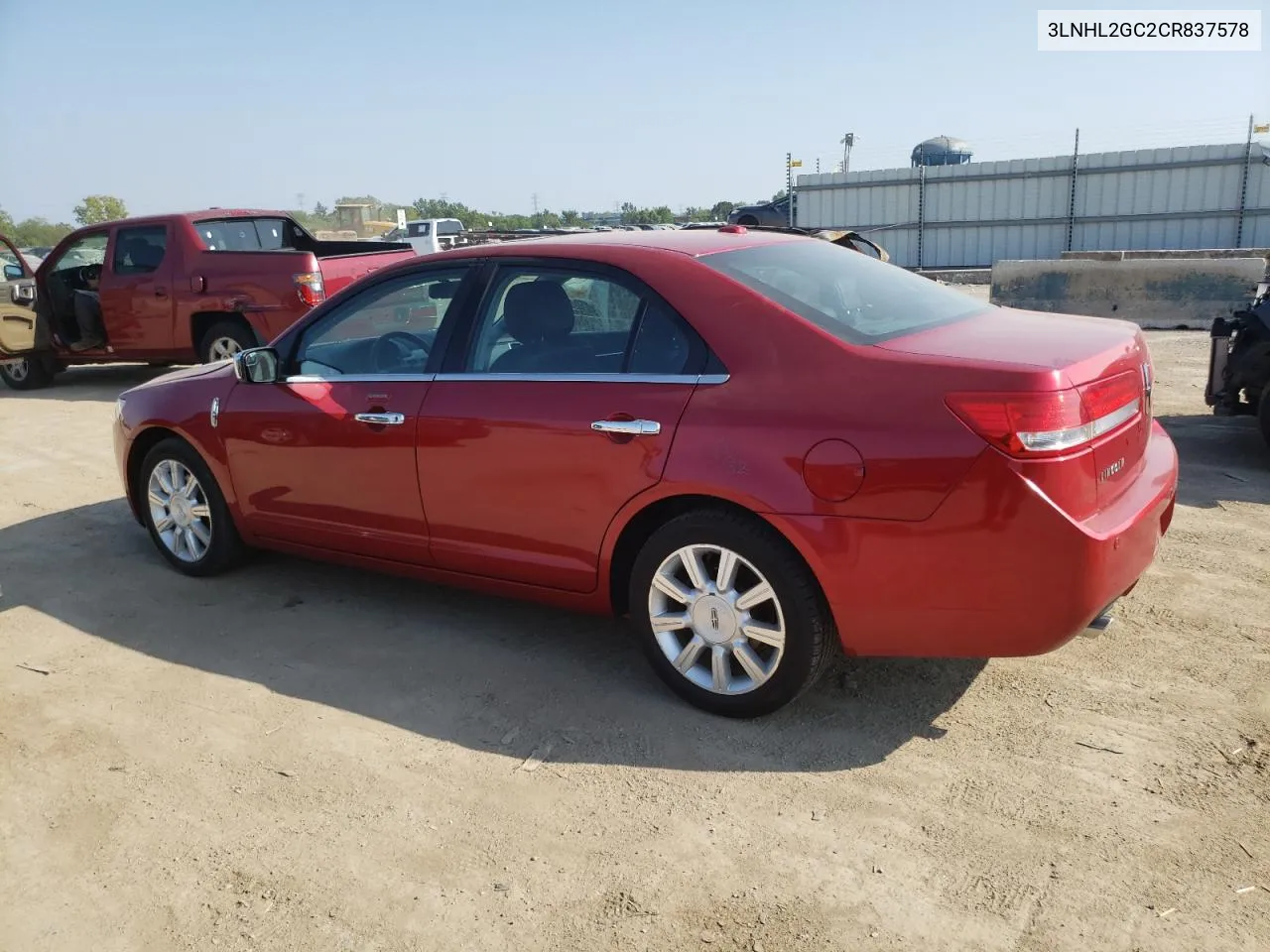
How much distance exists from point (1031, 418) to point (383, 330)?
2.81 m

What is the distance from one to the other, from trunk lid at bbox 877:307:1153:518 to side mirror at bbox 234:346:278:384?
284 centimetres

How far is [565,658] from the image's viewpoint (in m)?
4.19

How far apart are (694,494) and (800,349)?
1.99 feet

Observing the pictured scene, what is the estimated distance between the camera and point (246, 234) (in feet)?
36.3

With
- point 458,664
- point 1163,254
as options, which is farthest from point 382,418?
point 1163,254

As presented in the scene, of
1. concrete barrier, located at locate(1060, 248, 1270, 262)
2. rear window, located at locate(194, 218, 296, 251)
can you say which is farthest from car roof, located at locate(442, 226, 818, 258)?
concrete barrier, located at locate(1060, 248, 1270, 262)

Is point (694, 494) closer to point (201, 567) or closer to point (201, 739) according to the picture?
point (201, 739)

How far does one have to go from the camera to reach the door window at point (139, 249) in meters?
10.7

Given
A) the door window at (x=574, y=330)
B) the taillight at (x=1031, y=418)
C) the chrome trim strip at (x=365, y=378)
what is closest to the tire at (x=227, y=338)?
the chrome trim strip at (x=365, y=378)

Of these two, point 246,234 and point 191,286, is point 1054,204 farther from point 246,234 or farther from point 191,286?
point 191,286

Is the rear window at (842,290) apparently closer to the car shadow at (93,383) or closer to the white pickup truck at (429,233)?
the car shadow at (93,383)

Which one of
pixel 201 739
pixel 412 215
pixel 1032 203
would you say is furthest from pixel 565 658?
pixel 412 215

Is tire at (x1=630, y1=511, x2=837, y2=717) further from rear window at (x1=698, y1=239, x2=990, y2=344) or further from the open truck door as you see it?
the open truck door

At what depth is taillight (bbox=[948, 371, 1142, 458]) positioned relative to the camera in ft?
9.70
